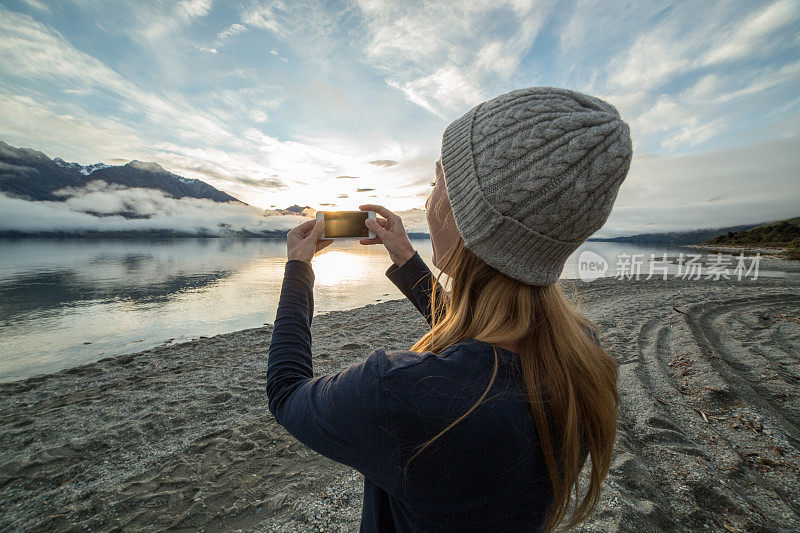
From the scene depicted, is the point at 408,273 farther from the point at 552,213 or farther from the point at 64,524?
the point at 64,524

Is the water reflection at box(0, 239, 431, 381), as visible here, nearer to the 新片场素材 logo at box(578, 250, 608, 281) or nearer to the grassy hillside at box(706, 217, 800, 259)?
the 新片场素材 logo at box(578, 250, 608, 281)

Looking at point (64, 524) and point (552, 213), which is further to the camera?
point (64, 524)

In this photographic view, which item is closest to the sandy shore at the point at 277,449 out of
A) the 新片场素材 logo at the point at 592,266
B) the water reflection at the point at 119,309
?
the water reflection at the point at 119,309

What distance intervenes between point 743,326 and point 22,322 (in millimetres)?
21974

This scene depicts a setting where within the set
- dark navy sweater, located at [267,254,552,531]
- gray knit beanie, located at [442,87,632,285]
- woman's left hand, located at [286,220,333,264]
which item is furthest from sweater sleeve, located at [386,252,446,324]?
dark navy sweater, located at [267,254,552,531]

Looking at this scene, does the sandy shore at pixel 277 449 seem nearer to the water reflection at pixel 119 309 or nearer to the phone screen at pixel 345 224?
the phone screen at pixel 345 224

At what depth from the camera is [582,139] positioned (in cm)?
104

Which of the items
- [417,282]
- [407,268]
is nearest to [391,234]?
[407,268]

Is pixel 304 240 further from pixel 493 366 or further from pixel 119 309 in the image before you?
pixel 119 309

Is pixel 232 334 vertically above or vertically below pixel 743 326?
below

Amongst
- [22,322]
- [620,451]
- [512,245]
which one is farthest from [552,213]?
[22,322]

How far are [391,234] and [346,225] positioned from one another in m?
0.29

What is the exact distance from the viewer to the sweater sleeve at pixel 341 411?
797 millimetres

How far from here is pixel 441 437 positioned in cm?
77
